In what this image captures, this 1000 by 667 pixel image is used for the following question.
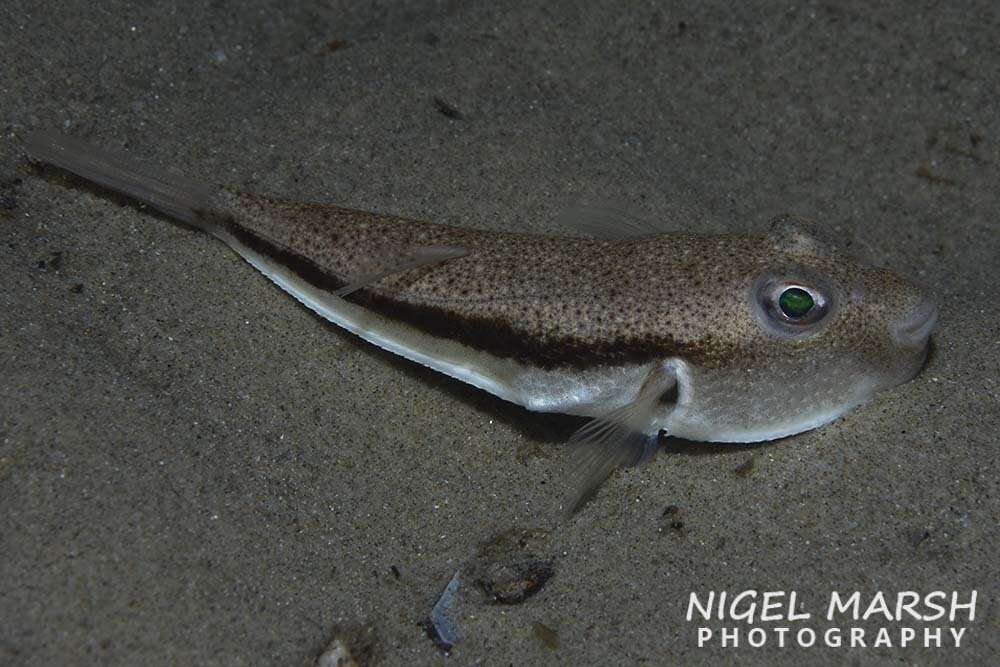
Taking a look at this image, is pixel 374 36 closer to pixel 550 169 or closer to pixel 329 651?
pixel 550 169

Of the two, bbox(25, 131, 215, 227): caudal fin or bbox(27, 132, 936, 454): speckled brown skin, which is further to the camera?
bbox(25, 131, 215, 227): caudal fin

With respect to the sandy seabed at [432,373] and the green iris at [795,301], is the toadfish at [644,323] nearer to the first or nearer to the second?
the green iris at [795,301]

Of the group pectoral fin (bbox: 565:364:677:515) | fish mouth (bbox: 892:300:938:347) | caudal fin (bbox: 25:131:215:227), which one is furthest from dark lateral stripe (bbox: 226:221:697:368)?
fish mouth (bbox: 892:300:938:347)

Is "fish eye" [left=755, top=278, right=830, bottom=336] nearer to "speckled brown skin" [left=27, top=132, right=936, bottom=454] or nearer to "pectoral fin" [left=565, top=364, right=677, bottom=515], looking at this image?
"speckled brown skin" [left=27, top=132, right=936, bottom=454]

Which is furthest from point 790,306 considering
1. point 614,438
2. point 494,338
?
point 494,338

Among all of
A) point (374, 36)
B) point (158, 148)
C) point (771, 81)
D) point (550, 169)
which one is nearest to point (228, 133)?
point (158, 148)

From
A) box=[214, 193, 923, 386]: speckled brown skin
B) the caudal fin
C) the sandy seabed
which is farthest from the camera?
the caudal fin

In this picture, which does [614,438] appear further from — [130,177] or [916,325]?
[130,177]

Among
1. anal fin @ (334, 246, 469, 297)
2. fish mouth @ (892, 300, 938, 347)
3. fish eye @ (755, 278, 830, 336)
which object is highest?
fish mouth @ (892, 300, 938, 347)
